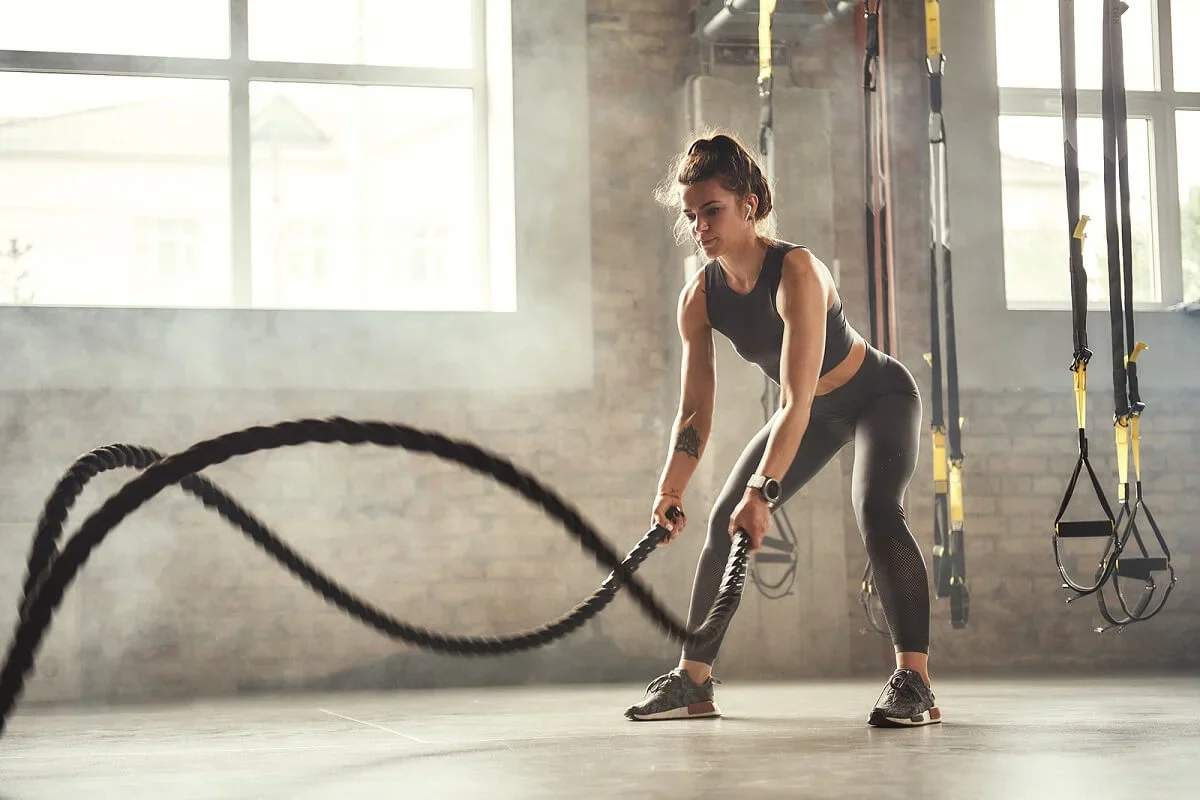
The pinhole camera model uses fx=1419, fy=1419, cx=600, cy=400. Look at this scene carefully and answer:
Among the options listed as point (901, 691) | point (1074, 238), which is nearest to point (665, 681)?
point (901, 691)

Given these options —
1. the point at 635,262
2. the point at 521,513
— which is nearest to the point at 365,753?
the point at 521,513

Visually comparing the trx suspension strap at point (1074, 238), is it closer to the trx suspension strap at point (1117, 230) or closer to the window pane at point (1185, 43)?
the trx suspension strap at point (1117, 230)

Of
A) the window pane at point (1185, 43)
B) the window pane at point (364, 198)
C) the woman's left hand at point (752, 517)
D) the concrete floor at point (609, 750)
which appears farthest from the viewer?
the window pane at point (1185, 43)

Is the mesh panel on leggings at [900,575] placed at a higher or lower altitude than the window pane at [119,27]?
lower

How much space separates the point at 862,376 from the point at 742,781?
1.35 metres

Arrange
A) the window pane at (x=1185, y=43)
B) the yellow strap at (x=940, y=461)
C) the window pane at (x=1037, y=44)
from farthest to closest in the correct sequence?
1. the window pane at (x=1185, y=43)
2. the window pane at (x=1037, y=44)
3. the yellow strap at (x=940, y=461)

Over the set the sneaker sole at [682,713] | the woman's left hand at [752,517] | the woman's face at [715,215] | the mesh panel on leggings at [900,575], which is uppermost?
the woman's face at [715,215]

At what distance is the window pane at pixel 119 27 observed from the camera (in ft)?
18.3

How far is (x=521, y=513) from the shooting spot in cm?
557

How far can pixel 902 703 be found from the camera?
10.6ft

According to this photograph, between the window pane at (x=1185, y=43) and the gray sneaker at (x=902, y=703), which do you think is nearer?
the gray sneaker at (x=902, y=703)

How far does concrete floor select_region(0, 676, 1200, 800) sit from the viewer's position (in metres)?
2.30

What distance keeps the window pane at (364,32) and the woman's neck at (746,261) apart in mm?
2959

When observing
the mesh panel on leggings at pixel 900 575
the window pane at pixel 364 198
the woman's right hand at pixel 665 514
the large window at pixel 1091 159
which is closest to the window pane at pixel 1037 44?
the large window at pixel 1091 159
